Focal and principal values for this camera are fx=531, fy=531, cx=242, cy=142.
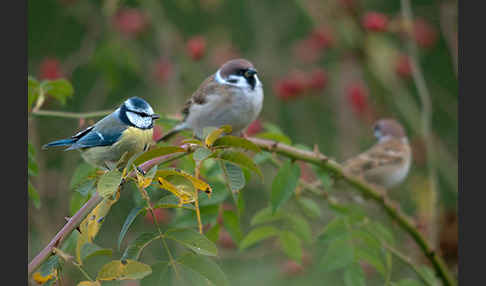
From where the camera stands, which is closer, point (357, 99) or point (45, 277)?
point (45, 277)

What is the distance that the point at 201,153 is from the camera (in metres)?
1.46

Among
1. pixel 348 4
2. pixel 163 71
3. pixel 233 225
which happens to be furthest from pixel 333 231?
pixel 348 4

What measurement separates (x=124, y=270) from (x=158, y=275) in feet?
0.39

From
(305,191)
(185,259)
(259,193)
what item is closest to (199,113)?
(305,191)

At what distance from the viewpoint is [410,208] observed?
469 cm

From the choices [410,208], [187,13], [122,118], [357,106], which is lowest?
[410,208]

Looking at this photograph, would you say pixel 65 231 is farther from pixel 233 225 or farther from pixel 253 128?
pixel 253 128

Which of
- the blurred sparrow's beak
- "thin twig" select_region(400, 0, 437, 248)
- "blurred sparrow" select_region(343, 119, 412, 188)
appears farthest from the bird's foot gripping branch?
"blurred sparrow" select_region(343, 119, 412, 188)

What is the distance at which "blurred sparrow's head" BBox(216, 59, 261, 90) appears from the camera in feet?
10.3

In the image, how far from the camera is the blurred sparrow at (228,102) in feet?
9.93

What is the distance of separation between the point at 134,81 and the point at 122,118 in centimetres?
249

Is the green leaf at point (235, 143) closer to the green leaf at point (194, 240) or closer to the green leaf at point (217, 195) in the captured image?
the green leaf at point (194, 240)

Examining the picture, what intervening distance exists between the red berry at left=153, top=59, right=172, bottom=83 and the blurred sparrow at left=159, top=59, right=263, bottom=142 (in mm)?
813

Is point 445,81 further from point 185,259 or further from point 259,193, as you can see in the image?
point 185,259
